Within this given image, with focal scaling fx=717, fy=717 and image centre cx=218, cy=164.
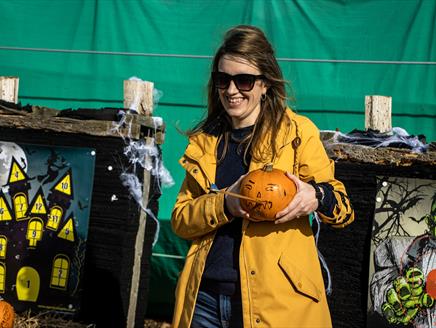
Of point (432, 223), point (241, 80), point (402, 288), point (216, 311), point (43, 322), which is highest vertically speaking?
point (241, 80)

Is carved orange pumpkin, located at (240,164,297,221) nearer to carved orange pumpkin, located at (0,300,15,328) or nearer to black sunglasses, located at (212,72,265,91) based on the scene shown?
black sunglasses, located at (212,72,265,91)

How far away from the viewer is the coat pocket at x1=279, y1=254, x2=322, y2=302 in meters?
2.54

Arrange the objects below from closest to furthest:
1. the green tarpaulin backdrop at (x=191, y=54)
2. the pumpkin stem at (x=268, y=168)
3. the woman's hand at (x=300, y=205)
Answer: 1. the woman's hand at (x=300, y=205)
2. the pumpkin stem at (x=268, y=168)
3. the green tarpaulin backdrop at (x=191, y=54)

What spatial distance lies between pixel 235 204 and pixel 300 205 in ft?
0.78

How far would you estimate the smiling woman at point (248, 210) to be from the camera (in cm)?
254

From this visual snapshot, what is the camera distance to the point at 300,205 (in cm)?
251

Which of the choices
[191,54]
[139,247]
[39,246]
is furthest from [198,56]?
[39,246]

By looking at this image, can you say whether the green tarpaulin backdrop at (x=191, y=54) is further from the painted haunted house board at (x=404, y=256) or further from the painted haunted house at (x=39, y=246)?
the painted haunted house board at (x=404, y=256)

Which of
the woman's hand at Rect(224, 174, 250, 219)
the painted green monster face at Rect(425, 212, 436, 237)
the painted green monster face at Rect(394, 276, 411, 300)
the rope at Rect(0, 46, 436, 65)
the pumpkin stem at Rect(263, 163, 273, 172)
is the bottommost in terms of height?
the painted green monster face at Rect(394, 276, 411, 300)

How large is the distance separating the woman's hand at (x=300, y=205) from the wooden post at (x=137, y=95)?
91.5 inches

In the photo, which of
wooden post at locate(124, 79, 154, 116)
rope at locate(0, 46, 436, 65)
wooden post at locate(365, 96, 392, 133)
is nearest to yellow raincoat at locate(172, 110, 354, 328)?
wooden post at locate(365, 96, 392, 133)

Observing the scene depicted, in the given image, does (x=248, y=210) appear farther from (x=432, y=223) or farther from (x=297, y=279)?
(x=432, y=223)

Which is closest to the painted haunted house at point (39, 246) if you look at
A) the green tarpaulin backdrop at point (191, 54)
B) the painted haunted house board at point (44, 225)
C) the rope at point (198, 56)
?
the painted haunted house board at point (44, 225)

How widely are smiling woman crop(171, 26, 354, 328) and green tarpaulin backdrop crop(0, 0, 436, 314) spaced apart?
2.93 m
